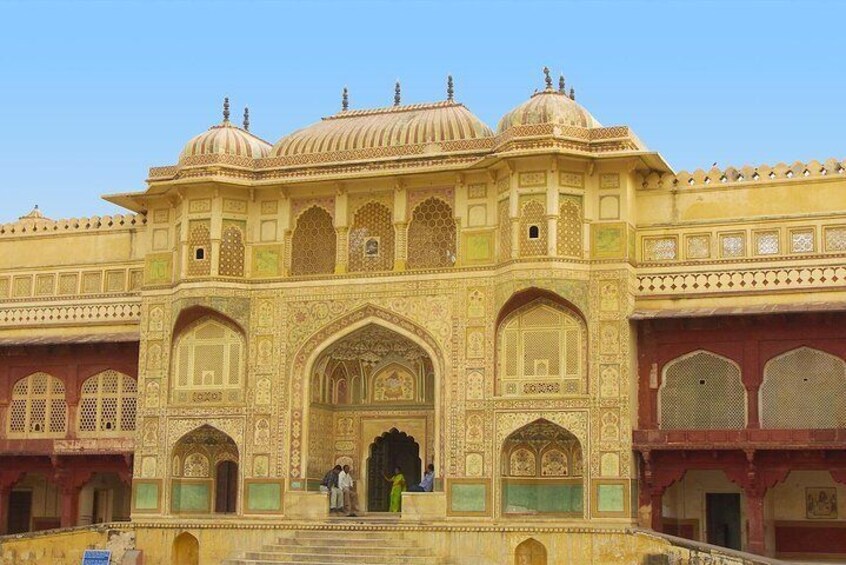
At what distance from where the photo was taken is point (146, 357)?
22.2 meters

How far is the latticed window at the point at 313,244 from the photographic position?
2188cm

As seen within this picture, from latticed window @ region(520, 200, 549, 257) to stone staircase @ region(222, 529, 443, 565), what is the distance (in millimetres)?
4526

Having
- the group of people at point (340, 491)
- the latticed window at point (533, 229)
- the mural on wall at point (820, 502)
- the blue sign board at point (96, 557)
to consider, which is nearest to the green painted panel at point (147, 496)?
the blue sign board at point (96, 557)

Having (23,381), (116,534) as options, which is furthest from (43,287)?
(116,534)

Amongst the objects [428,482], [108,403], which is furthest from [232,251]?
[428,482]

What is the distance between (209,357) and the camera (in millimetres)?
21828

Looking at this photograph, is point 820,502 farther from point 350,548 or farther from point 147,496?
point 147,496

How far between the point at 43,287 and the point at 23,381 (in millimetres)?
1681

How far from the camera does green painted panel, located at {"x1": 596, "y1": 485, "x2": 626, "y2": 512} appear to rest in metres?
19.3

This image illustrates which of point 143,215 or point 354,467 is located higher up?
point 143,215

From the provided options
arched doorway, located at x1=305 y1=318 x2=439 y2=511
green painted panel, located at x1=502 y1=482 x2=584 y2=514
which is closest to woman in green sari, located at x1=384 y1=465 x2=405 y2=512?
arched doorway, located at x1=305 y1=318 x2=439 y2=511

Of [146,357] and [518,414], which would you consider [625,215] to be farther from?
[146,357]

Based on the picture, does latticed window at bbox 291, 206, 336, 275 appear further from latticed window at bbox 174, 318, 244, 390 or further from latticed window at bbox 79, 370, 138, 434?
latticed window at bbox 79, 370, 138, 434

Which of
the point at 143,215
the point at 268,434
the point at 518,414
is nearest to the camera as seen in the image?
the point at 518,414
